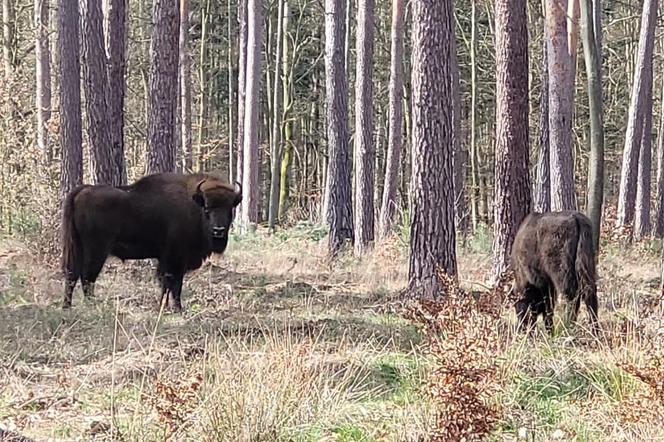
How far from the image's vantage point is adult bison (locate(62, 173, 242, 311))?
37.6 ft

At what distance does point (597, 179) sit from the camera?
10.8 metres

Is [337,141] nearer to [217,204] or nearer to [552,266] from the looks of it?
[217,204]

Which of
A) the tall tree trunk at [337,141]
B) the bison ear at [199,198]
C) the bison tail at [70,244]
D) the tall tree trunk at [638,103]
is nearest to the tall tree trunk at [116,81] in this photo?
the bison tail at [70,244]

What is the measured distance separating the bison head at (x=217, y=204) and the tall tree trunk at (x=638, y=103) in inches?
481

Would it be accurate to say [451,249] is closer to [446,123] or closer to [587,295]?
[446,123]

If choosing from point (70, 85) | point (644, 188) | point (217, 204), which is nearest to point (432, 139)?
point (217, 204)

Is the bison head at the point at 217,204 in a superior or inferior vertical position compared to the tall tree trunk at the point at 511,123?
inferior

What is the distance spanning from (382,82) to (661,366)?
2814 centimetres

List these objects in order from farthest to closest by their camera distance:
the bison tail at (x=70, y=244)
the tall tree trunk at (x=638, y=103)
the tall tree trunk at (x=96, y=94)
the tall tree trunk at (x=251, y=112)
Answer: the tall tree trunk at (x=251, y=112) < the tall tree trunk at (x=638, y=103) < the tall tree trunk at (x=96, y=94) < the bison tail at (x=70, y=244)

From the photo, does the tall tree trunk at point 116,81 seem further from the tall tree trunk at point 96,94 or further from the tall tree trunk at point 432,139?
the tall tree trunk at point 432,139

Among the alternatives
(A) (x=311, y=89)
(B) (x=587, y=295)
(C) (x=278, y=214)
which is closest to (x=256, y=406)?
(B) (x=587, y=295)

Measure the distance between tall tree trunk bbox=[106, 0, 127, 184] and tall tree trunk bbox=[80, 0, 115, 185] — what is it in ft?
0.38

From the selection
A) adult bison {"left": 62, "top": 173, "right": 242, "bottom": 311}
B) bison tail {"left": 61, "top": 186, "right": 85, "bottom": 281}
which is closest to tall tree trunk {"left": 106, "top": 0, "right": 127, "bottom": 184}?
adult bison {"left": 62, "top": 173, "right": 242, "bottom": 311}

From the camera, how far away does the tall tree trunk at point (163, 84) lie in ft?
47.4
